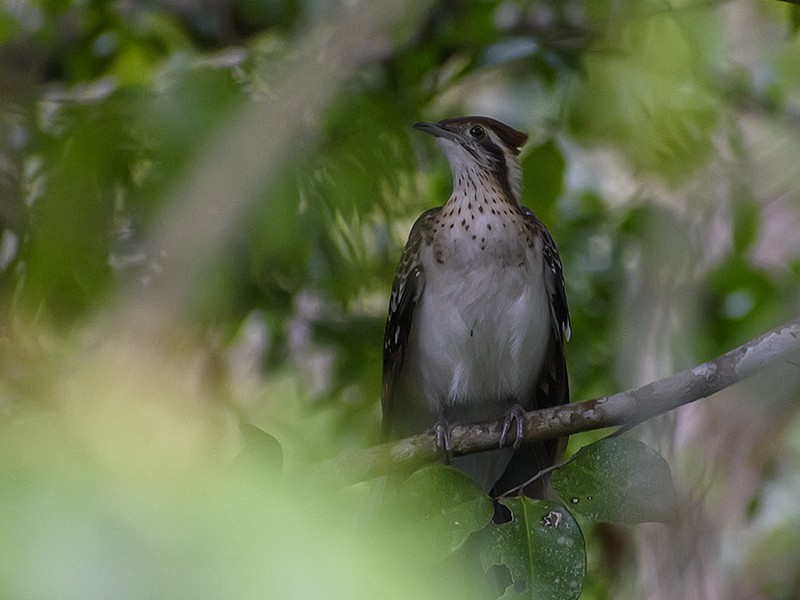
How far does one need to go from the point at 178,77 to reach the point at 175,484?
118 inches

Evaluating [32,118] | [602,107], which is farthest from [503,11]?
[32,118]

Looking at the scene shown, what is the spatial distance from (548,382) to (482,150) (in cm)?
Answer: 112

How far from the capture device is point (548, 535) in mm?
2773

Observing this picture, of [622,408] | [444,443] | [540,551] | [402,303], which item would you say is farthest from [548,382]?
[540,551]

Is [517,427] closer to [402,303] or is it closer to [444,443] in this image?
[444,443]

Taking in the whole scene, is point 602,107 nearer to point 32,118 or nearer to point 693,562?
point 693,562

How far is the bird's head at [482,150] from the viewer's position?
16.2 feet

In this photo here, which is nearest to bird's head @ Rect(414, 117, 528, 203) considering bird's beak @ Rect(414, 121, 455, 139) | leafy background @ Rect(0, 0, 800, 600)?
bird's beak @ Rect(414, 121, 455, 139)

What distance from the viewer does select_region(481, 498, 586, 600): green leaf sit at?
2717 mm

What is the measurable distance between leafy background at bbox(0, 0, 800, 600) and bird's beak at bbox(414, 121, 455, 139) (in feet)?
0.59

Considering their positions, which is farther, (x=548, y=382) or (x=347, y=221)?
(x=548, y=382)

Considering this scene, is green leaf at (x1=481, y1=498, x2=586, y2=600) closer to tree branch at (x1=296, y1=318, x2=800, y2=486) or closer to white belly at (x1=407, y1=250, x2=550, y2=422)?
tree branch at (x1=296, y1=318, x2=800, y2=486)

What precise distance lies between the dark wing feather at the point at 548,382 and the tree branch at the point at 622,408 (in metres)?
0.89

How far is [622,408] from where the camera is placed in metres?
3.46
